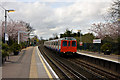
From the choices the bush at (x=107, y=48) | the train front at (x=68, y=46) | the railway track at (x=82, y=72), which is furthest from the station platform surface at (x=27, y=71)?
the bush at (x=107, y=48)

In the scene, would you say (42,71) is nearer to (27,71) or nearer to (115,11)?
(27,71)

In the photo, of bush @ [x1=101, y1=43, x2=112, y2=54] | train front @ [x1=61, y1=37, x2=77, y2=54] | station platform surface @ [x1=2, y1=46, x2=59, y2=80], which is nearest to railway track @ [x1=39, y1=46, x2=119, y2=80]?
station platform surface @ [x1=2, y1=46, x2=59, y2=80]

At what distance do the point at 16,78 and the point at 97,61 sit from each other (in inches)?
410

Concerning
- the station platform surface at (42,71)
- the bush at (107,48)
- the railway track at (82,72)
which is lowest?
the railway track at (82,72)

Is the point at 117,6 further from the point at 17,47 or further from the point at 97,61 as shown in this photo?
the point at 17,47

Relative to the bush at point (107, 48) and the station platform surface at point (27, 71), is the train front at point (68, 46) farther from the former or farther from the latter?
the station platform surface at point (27, 71)

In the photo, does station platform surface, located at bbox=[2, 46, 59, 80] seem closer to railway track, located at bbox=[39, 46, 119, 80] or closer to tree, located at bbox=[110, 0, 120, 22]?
railway track, located at bbox=[39, 46, 119, 80]

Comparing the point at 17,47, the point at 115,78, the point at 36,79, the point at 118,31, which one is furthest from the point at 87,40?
the point at 36,79

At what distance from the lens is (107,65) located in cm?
1418

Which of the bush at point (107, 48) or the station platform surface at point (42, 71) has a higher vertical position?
the bush at point (107, 48)

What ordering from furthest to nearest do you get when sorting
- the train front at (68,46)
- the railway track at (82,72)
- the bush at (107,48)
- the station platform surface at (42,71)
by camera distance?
the bush at (107,48) → the train front at (68,46) → the railway track at (82,72) → the station platform surface at (42,71)

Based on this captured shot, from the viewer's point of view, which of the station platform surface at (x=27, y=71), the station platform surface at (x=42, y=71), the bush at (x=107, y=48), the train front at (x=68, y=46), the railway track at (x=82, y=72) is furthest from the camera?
the bush at (x=107, y=48)

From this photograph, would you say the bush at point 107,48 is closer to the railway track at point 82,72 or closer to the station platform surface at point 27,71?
the railway track at point 82,72

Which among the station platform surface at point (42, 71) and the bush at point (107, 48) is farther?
the bush at point (107, 48)
